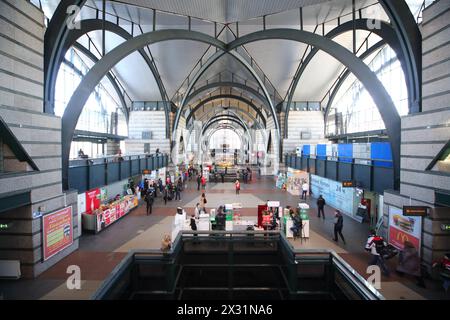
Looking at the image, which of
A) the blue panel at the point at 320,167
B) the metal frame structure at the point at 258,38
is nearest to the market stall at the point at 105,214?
the metal frame structure at the point at 258,38

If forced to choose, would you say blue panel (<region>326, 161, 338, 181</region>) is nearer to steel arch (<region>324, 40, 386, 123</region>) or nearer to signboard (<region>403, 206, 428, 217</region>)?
signboard (<region>403, 206, 428, 217</region>)

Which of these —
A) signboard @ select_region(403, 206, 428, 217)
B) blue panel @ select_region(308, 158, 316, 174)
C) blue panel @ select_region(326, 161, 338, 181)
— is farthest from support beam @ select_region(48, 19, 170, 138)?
blue panel @ select_region(308, 158, 316, 174)

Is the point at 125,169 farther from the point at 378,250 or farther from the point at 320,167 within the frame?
the point at 378,250

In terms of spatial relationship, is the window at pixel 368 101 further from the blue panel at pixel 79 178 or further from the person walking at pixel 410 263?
the blue panel at pixel 79 178

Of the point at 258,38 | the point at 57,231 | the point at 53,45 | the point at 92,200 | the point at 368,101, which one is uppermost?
the point at 258,38

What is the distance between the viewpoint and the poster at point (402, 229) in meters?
8.53

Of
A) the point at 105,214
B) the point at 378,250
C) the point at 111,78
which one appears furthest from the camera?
the point at 111,78

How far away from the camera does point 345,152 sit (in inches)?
595

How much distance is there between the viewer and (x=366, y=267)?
27.9ft

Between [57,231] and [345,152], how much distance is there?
49.9 feet

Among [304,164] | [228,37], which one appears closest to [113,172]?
[304,164]

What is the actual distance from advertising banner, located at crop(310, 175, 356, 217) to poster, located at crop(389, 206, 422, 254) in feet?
16.2
